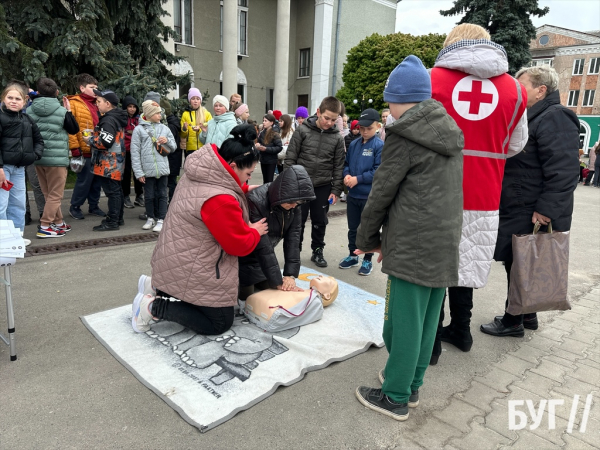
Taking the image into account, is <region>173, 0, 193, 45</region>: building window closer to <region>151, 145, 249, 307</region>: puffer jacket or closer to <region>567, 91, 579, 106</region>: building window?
<region>151, 145, 249, 307</region>: puffer jacket

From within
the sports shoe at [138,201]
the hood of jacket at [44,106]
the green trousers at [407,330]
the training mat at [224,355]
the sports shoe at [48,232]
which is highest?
the hood of jacket at [44,106]

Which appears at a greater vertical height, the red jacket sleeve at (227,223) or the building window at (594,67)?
the building window at (594,67)

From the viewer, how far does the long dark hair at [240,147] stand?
9.63 feet

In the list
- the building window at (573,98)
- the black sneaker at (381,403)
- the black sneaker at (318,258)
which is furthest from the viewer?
the building window at (573,98)

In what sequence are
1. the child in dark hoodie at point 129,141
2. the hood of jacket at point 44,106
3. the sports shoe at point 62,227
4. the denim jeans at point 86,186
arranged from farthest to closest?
the child in dark hoodie at point 129,141
the denim jeans at point 86,186
the sports shoe at point 62,227
the hood of jacket at point 44,106

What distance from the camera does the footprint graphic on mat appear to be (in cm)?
284

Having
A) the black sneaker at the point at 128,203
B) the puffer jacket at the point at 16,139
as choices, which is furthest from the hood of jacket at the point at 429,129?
the black sneaker at the point at 128,203

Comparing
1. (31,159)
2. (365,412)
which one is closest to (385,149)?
(365,412)

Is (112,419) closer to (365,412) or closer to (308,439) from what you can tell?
(308,439)

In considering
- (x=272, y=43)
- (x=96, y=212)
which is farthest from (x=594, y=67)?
(x=96, y=212)

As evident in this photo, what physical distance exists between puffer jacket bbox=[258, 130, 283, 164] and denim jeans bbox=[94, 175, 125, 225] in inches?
115

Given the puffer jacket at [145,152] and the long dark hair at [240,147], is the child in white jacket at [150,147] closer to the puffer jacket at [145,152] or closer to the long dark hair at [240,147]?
the puffer jacket at [145,152]

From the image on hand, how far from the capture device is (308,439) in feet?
7.40

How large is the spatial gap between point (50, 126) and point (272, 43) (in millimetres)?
25995
